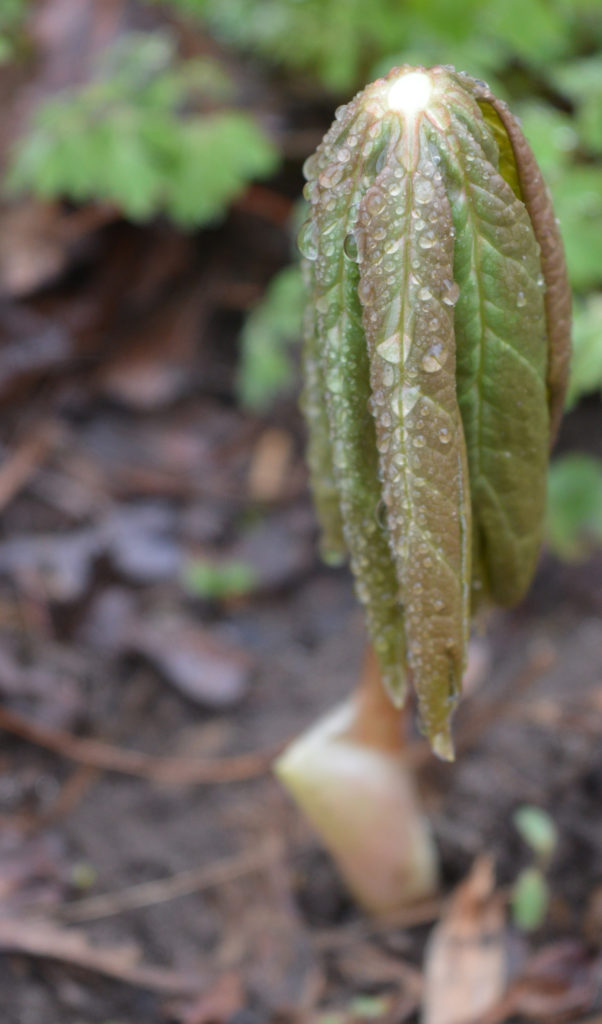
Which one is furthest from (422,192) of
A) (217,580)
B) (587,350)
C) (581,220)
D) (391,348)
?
(217,580)

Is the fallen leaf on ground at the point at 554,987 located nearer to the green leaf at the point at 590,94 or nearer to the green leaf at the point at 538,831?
the green leaf at the point at 538,831

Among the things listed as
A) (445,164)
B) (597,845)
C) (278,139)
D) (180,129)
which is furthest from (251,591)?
(445,164)

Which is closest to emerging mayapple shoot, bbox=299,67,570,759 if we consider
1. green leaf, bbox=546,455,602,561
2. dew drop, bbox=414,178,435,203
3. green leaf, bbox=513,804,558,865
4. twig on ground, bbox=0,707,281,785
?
dew drop, bbox=414,178,435,203

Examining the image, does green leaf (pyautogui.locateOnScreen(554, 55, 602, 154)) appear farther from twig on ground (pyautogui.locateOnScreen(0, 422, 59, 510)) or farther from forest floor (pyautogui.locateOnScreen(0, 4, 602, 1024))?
twig on ground (pyautogui.locateOnScreen(0, 422, 59, 510))

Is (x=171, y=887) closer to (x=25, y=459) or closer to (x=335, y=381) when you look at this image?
(x=335, y=381)

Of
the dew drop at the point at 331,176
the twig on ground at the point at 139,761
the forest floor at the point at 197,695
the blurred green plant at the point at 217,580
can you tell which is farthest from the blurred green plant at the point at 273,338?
the dew drop at the point at 331,176

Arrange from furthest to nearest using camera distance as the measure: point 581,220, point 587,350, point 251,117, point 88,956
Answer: point 251,117
point 581,220
point 587,350
point 88,956
